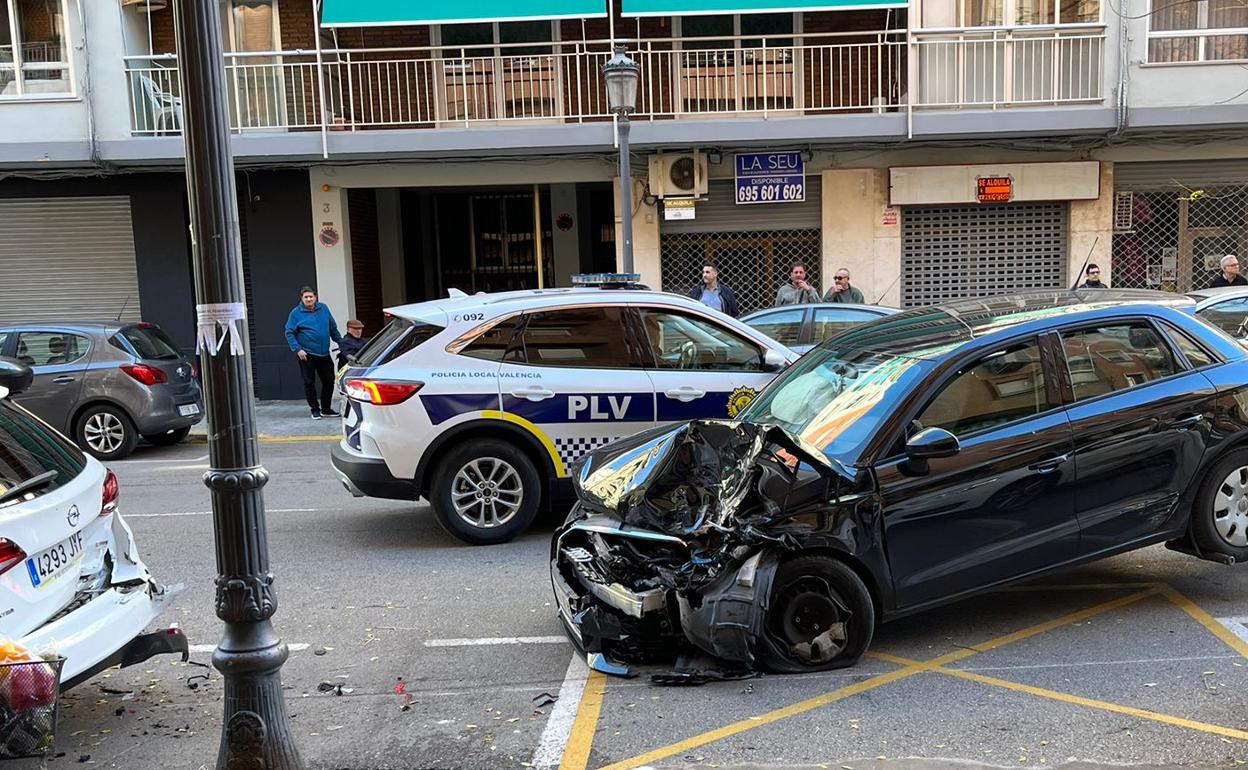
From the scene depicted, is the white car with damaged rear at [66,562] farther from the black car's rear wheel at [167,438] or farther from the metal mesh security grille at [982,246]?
the metal mesh security grille at [982,246]

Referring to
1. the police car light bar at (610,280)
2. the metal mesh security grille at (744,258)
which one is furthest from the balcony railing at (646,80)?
the police car light bar at (610,280)

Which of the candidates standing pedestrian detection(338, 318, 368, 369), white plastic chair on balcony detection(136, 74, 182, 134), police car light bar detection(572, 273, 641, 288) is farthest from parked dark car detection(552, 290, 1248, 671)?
white plastic chair on balcony detection(136, 74, 182, 134)

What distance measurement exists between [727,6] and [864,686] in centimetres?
1082

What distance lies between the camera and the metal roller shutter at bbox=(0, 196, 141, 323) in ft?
52.5

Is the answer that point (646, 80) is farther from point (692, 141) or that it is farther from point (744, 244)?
point (744, 244)

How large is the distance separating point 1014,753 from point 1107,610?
1885 mm

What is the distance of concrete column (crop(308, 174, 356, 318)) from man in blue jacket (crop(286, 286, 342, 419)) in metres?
1.67

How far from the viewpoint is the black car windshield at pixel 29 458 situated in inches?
151

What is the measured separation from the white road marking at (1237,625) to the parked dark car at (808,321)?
18.2 feet

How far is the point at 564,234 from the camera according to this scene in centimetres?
1781

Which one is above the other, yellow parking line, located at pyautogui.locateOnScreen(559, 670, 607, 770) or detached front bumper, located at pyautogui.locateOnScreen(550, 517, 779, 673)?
detached front bumper, located at pyautogui.locateOnScreen(550, 517, 779, 673)

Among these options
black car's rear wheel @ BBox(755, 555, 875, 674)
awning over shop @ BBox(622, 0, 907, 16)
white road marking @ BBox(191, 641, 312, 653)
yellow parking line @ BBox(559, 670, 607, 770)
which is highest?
awning over shop @ BBox(622, 0, 907, 16)

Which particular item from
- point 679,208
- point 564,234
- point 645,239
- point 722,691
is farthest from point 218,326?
point 564,234

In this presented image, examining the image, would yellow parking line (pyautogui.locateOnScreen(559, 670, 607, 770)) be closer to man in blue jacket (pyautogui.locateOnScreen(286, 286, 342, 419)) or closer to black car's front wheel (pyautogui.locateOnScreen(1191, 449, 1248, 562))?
black car's front wheel (pyautogui.locateOnScreen(1191, 449, 1248, 562))
